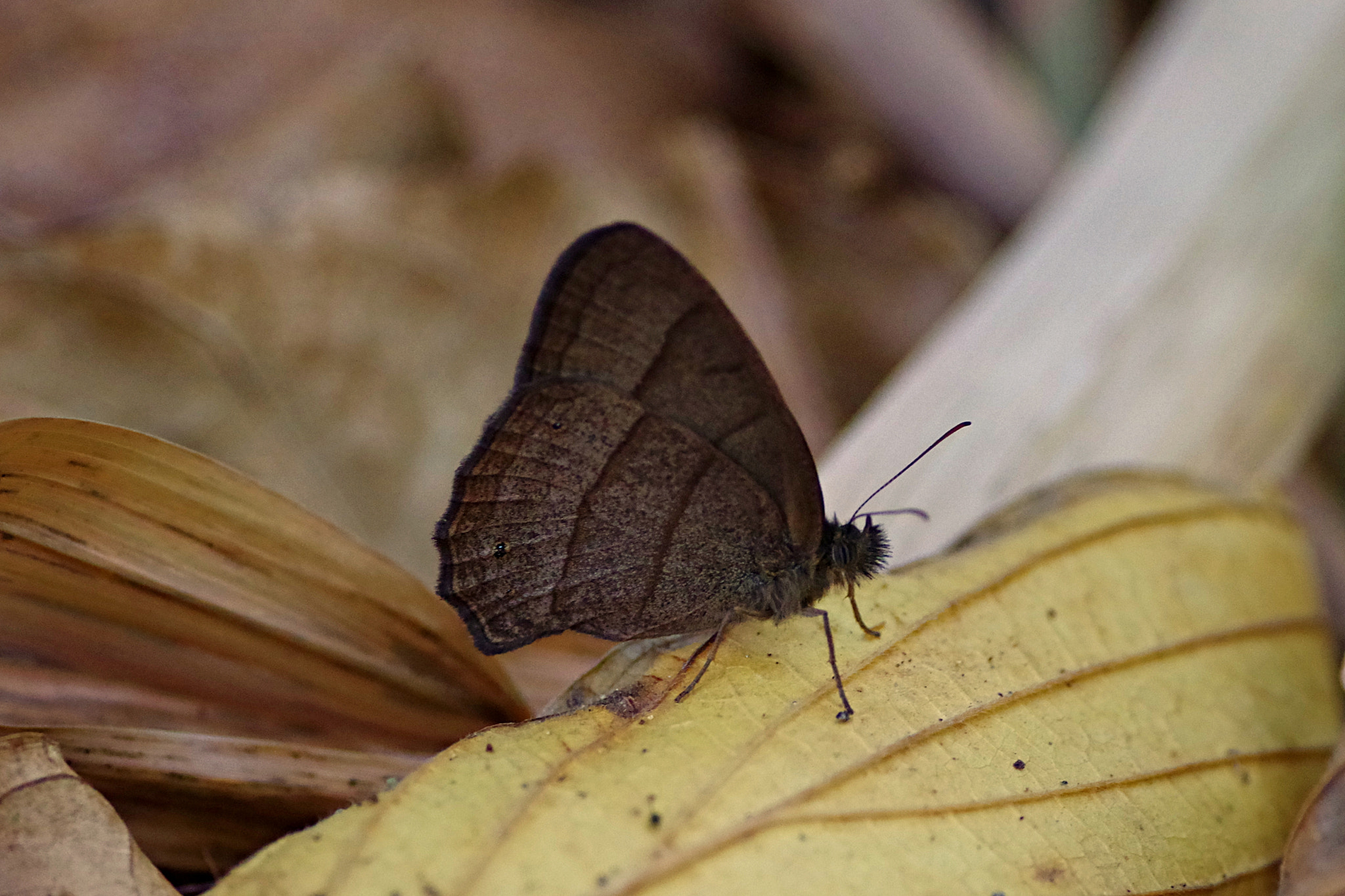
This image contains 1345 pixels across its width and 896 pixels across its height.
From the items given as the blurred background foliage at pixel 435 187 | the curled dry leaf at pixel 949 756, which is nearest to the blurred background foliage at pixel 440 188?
the blurred background foliage at pixel 435 187

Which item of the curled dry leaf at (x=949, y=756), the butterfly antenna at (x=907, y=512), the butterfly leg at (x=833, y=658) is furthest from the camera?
the butterfly antenna at (x=907, y=512)

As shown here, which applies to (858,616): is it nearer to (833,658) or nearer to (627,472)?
(833,658)

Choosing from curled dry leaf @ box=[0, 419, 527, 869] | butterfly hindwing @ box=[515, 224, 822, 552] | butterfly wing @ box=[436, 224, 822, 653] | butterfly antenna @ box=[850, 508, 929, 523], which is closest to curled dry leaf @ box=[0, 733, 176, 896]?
curled dry leaf @ box=[0, 419, 527, 869]

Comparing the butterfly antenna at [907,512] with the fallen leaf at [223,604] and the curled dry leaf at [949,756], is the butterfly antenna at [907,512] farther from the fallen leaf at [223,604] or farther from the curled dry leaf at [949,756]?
the fallen leaf at [223,604]

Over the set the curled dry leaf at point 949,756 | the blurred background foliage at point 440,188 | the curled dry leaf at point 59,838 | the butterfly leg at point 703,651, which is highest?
the blurred background foliage at point 440,188

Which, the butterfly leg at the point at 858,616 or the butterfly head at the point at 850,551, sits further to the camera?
the butterfly head at the point at 850,551

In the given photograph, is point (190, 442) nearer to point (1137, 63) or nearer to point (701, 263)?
point (701, 263)

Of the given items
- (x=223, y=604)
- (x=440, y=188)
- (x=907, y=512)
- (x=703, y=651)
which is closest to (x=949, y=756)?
(x=703, y=651)
